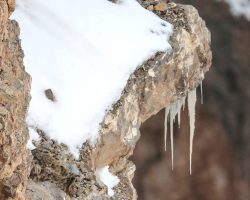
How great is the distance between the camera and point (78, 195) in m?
3.24

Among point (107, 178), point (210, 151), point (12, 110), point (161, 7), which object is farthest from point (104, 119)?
point (210, 151)

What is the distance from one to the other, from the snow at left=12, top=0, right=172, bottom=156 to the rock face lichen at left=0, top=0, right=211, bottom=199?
0.07 m

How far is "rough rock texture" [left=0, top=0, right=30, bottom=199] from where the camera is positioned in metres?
2.20

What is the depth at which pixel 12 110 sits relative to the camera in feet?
7.46

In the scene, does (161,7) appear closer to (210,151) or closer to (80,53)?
(80,53)

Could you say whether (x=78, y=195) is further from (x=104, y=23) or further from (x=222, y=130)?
(x=222, y=130)

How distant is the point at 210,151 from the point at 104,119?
517cm

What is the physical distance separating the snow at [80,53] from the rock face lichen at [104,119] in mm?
72

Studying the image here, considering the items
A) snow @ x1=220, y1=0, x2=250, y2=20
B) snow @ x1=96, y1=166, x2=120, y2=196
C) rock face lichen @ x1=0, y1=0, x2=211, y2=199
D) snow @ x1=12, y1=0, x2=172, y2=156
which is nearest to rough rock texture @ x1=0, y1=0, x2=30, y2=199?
rock face lichen @ x1=0, y1=0, x2=211, y2=199

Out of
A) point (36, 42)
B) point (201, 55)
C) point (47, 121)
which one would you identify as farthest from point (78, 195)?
point (201, 55)

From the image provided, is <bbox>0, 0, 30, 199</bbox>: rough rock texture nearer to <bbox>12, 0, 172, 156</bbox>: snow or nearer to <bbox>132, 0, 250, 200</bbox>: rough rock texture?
<bbox>12, 0, 172, 156</bbox>: snow

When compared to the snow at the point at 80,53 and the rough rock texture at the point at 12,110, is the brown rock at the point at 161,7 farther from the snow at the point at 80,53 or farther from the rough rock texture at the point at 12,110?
the rough rock texture at the point at 12,110

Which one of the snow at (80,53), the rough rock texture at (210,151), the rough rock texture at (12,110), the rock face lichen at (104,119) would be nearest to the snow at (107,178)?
the rock face lichen at (104,119)

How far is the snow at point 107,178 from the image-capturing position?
3843 mm
